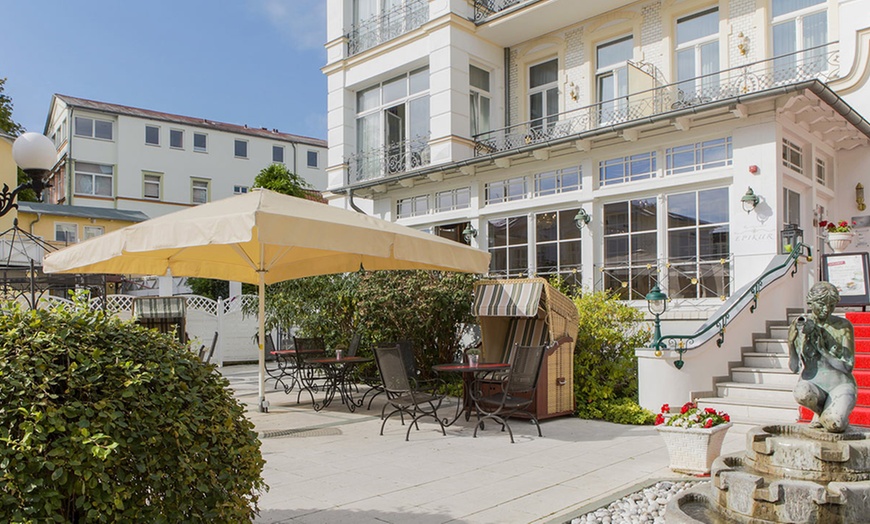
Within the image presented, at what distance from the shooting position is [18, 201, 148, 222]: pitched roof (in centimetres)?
2886

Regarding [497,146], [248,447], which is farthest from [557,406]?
[497,146]

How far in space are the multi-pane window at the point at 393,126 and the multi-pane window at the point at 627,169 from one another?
4.78 metres

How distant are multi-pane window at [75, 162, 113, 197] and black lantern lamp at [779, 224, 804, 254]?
33442 mm

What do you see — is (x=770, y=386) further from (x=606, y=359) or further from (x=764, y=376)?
(x=606, y=359)

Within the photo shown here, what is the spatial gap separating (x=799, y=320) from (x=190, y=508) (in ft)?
12.4

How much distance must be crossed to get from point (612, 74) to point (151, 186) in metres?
28.6

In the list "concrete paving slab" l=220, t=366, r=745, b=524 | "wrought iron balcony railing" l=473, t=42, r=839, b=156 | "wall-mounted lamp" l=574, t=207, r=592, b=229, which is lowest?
"concrete paving slab" l=220, t=366, r=745, b=524

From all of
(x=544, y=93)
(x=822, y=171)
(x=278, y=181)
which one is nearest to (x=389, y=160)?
(x=544, y=93)

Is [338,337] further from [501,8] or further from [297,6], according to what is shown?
[297,6]

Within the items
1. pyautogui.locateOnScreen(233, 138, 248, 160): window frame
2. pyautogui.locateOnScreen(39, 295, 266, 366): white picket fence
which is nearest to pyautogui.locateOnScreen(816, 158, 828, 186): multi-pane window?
pyautogui.locateOnScreen(39, 295, 266, 366): white picket fence

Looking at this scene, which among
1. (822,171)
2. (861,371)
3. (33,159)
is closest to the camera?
(33,159)

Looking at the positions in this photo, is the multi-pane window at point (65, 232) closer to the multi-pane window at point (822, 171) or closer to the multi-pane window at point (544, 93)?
the multi-pane window at point (544, 93)

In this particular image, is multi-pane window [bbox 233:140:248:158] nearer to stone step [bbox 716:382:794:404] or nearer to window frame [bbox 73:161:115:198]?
window frame [bbox 73:161:115:198]

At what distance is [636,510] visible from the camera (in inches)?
188
